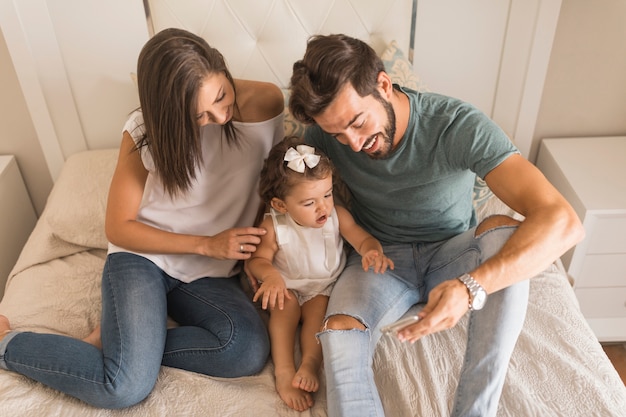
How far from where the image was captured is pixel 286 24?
5.76 ft

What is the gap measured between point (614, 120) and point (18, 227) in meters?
2.18

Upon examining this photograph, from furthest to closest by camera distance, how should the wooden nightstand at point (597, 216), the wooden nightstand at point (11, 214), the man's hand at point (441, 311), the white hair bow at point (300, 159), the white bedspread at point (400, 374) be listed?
the wooden nightstand at point (11, 214) < the wooden nightstand at point (597, 216) < the white hair bow at point (300, 159) < the white bedspread at point (400, 374) < the man's hand at point (441, 311)

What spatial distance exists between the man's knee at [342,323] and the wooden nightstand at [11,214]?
49.5 inches

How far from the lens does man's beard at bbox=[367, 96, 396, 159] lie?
129 centimetres

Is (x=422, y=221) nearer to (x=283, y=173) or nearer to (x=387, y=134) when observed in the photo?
(x=387, y=134)

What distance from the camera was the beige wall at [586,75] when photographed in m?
1.82

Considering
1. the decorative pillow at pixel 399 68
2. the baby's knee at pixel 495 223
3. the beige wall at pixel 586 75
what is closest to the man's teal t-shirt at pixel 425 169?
the baby's knee at pixel 495 223

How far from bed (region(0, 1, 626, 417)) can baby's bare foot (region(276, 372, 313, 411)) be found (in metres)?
0.01

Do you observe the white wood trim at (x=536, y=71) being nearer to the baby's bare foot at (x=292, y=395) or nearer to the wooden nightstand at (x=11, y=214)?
the baby's bare foot at (x=292, y=395)

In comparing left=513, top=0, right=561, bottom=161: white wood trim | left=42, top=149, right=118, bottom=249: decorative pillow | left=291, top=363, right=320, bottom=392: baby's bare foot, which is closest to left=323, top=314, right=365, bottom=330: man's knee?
left=291, top=363, right=320, bottom=392: baby's bare foot

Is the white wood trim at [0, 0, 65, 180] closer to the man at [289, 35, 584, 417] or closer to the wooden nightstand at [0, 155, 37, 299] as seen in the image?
the wooden nightstand at [0, 155, 37, 299]

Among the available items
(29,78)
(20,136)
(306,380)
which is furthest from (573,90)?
(20,136)

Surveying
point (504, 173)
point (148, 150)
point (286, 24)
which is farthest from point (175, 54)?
point (504, 173)

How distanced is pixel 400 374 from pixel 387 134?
56 centimetres
